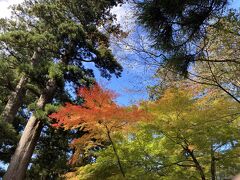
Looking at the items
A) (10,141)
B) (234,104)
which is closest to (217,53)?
(234,104)

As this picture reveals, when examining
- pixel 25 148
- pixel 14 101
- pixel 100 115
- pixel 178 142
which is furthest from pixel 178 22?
pixel 14 101

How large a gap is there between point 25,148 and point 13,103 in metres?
3.32

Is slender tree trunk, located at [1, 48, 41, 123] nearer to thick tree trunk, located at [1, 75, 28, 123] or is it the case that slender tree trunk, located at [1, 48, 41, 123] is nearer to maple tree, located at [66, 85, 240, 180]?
thick tree trunk, located at [1, 75, 28, 123]

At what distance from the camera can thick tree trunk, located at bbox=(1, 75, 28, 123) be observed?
13578mm

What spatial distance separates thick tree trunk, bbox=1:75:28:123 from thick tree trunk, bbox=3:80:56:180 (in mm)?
1953

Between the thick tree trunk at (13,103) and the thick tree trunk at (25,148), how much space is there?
1.95 metres

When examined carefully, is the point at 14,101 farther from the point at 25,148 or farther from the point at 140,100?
the point at 140,100

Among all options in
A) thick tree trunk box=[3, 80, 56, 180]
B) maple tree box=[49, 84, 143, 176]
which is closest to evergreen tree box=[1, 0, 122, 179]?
thick tree trunk box=[3, 80, 56, 180]

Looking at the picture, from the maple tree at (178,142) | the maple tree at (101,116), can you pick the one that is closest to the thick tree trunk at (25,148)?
the maple tree at (178,142)

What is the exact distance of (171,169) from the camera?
8352mm

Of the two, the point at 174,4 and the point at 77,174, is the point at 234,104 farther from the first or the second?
the point at 77,174

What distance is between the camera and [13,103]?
13914mm

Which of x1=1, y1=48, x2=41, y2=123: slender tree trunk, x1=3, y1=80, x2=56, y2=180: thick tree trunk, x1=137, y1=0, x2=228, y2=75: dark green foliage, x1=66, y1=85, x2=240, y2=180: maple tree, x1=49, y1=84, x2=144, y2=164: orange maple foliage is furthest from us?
x1=1, y1=48, x2=41, y2=123: slender tree trunk

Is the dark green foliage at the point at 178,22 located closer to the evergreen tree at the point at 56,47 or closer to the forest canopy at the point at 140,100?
the forest canopy at the point at 140,100
